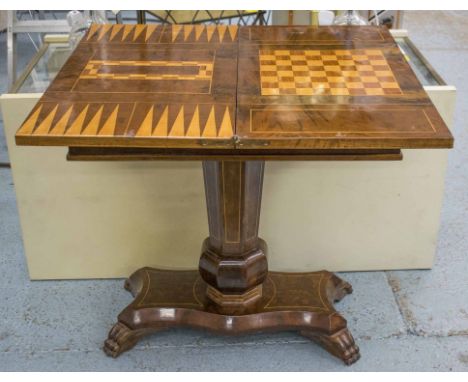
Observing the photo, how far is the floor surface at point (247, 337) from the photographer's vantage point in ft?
6.89

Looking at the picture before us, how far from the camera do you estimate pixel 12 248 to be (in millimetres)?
2607

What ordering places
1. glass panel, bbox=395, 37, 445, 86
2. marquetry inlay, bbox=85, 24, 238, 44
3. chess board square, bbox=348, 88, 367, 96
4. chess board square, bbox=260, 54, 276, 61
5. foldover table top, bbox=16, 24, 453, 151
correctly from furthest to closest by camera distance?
glass panel, bbox=395, 37, 445, 86
marquetry inlay, bbox=85, 24, 238, 44
chess board square, bbox=260, 54, 276, 61
chess board square, bbox=348, 88, 367, 96
foldover table top, bbox=16, 24, 453, 151

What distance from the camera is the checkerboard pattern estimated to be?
5.70 ft

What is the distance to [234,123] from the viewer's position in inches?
61.4

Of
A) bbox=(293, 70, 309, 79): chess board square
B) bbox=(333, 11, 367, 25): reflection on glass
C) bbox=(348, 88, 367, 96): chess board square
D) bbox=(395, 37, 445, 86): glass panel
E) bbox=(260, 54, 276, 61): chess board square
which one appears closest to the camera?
bbox=(348, 88, 367, 96): chess board square

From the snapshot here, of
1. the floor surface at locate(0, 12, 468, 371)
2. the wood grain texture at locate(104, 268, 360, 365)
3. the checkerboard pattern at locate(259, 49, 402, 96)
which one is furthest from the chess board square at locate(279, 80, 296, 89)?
the floor surface at locate(0, 12, 468, 371)

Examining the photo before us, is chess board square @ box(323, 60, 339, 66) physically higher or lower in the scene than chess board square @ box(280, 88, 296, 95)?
higher

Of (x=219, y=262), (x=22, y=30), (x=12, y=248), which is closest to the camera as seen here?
(x=219, y=262)

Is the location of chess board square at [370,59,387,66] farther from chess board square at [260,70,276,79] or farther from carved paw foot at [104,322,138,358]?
carved paw foot at [104,322,138,358]

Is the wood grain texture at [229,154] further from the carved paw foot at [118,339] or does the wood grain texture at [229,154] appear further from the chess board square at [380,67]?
the carved paw foot at [118,339]

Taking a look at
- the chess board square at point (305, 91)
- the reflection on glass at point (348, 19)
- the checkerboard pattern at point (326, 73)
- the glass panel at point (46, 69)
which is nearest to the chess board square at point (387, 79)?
the checkerboard pattern at point (326, 73)

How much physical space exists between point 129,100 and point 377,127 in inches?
24.0

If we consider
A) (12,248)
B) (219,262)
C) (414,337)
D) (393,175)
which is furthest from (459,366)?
(12,248)

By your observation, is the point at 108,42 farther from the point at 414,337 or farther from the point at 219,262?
the point at 414,337
